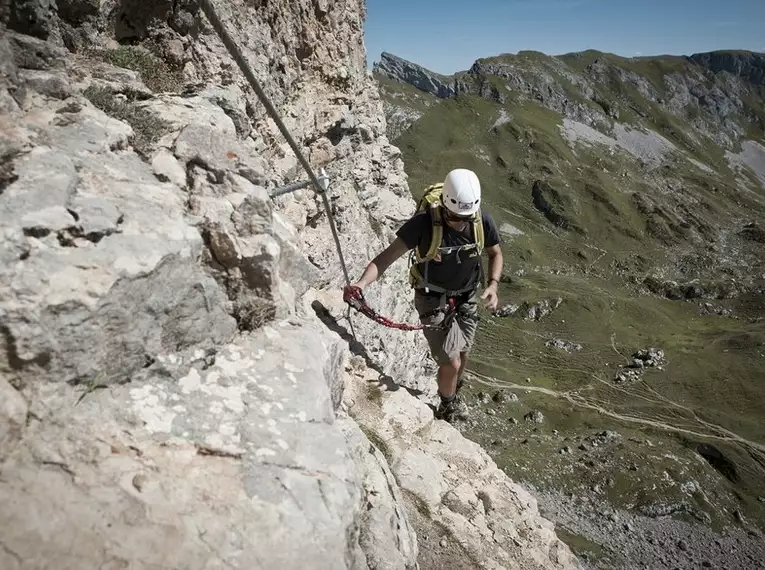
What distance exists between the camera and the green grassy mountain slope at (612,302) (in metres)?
40.6

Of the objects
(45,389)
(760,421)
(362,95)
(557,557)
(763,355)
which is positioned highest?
(362,95)

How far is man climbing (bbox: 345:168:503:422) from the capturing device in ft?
29.0

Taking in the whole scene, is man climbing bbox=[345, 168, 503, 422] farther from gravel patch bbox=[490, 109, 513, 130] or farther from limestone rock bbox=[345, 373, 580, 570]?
gravel patch bbox=[490, 109, 513, 130]

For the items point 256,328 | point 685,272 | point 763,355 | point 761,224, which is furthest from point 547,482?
point 761,224

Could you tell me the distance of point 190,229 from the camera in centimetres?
543

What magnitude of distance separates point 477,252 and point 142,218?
616 cm

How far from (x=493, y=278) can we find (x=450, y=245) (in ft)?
4.73

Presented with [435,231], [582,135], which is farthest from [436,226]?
[582,135]

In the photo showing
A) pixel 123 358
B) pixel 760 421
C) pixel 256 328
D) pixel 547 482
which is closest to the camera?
pixel 123 358

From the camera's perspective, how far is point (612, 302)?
8056 centimetres

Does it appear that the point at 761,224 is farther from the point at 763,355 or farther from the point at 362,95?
the point at 362,95

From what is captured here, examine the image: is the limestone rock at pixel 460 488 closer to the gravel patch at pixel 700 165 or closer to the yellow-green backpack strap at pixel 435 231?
the yellow-green backpack strap at pixel 435 231

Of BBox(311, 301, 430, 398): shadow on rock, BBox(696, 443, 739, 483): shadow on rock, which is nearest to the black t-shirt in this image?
BBox(311, 301, 430, 398): shadow on rock

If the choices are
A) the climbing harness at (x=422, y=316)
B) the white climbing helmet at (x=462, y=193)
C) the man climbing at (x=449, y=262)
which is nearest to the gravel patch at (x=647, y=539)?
the man climbing at (x=449, y=262)
